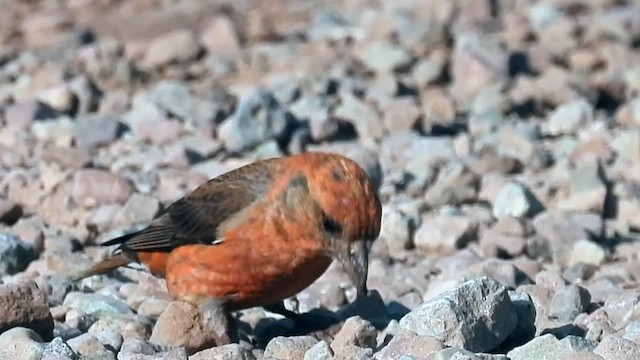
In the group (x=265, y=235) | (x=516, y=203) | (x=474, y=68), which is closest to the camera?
(x=265, y=235)

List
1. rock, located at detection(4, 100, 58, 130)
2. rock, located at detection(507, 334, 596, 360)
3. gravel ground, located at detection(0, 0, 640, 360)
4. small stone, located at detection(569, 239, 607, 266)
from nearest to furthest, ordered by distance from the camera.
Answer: rock, located at detection(507, 334, 596, 360), gravel ground, located at detection(0, 0, 640, 360), small stone, located at detection(569, 239, 607, 266), rock, located at detection(4, 100, 58, 130)

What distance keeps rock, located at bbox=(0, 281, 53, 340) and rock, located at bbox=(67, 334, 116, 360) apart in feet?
0.75

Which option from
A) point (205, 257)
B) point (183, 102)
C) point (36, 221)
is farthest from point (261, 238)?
point (183, 102)

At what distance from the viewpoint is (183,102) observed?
472 inches

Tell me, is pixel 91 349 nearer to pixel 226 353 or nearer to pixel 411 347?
pixel 226 353

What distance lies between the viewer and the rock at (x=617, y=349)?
6129 millimetres

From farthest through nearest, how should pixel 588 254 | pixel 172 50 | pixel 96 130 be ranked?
1. pixel 172 50
2. pixel 96 130
3. pixel 588 254

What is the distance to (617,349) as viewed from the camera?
20.2ft

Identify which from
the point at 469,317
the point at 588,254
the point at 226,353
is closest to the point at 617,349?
the point at 469,317

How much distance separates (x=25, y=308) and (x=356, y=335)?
4.57ft

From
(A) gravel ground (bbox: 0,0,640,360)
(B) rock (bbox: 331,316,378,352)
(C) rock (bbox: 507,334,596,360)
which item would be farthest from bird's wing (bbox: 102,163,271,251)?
(C) rock (bbox: 507,334,596,360)

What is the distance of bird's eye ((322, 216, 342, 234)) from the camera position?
265 inches

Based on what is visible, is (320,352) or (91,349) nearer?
(320,352)

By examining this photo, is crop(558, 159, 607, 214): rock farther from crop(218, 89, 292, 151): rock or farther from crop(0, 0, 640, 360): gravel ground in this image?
crop(218, 89, 292, 151): rock
